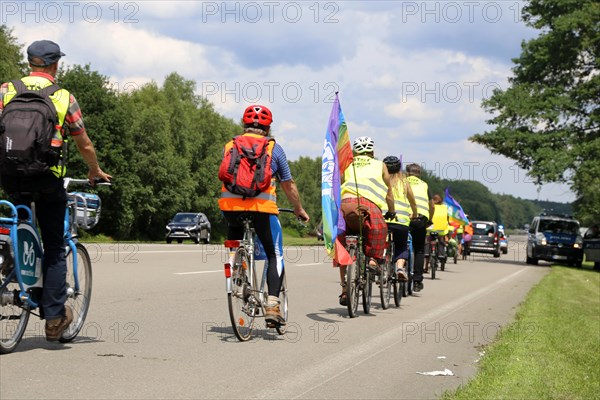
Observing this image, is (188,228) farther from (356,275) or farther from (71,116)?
(71,116)

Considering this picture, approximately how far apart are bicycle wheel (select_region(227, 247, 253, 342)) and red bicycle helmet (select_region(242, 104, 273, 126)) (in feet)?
3.66

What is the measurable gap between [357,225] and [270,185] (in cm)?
361

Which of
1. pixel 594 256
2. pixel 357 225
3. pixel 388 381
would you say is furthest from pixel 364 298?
pixel 594 256

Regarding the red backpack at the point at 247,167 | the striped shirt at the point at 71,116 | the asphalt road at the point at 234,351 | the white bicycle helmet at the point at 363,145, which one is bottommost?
the asphalt road at the point at 234,351

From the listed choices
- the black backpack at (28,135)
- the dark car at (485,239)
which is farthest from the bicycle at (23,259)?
the dark car at (485,239)

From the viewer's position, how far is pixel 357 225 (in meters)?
11.6

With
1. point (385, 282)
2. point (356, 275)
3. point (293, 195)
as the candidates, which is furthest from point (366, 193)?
point (293, 195)

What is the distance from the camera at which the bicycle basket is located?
288 inches

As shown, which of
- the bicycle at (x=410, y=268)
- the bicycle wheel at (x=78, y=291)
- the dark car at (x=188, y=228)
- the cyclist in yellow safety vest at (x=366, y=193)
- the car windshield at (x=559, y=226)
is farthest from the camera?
the dark car at (x=188, y=228)

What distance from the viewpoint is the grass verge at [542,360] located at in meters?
6.59

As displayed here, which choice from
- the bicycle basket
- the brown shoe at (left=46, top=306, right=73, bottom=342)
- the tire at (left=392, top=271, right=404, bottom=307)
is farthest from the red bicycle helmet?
the tire at (left=392, top=271, right=404, bottom=307)

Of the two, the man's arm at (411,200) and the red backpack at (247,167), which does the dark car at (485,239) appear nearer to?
the man's arm at (411,200)

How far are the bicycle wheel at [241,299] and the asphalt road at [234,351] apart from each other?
0.15 m

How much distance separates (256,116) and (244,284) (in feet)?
4.89
